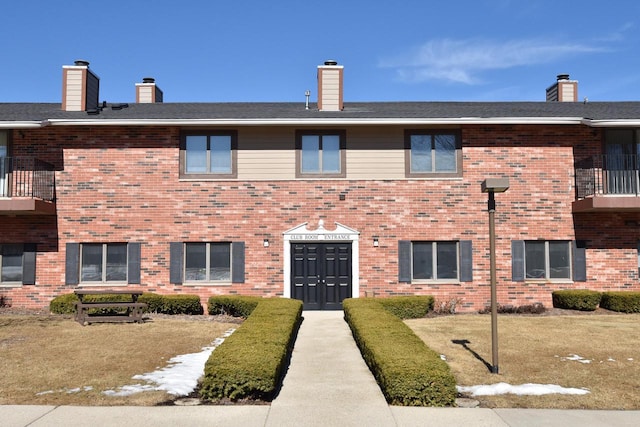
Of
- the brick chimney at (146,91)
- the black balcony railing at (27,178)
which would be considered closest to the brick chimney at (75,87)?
the black balcony railing at (27,178)

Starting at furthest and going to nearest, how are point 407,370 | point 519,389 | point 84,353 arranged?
point 84,353 → point 519,389 → point 407,370

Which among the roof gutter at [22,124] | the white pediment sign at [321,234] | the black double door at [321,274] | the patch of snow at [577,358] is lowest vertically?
the patch of snow at [577,358]

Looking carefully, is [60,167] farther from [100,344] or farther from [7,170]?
[100,344]

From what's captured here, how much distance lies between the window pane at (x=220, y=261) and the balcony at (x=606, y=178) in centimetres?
1085

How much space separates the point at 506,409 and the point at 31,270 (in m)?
14.8

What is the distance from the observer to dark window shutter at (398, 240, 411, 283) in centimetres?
1655

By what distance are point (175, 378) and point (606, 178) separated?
565 inches

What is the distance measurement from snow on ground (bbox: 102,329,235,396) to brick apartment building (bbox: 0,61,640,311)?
7134mm

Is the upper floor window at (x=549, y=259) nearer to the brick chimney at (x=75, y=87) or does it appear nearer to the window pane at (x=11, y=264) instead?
the brick chimney at (x=75, y=87)

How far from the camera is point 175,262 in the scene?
16.6 m

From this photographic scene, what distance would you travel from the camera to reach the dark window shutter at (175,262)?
16562 millimetres

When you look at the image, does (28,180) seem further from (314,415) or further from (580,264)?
(580,264)

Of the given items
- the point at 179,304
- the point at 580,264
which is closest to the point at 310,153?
the point at 179,304

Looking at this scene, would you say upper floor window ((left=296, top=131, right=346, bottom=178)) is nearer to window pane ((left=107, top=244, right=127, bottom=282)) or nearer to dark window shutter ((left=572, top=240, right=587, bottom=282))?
window pane ((left=107, top=244, right=127, bottom=282))
